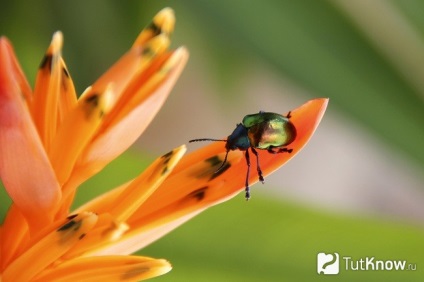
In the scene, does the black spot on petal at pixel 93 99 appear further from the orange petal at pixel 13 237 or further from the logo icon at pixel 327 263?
the logo icon at pixel 327 263

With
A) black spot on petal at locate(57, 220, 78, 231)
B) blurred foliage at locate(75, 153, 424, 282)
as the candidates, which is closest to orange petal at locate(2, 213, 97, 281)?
black spot on petal at locate(57, 220, 78, 231)

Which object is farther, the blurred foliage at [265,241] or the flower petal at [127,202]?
the blurred foliage at [265,241]

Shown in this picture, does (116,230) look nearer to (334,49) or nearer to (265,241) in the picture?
(265,241)

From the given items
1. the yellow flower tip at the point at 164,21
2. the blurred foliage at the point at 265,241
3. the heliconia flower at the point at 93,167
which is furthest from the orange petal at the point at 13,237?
the blurred foliage at the point at 265,241

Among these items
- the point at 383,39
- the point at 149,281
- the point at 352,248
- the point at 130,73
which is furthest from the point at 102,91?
the point at 383,39

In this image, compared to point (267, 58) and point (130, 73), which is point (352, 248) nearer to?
point (267, 58)

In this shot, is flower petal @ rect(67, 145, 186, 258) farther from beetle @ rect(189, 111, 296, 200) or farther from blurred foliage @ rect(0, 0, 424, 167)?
blurred foliage @ rect(0, 0, 424, 167)
